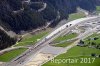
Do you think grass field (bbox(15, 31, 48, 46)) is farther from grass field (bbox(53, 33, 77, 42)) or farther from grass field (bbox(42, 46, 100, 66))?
grass field (bbox(42, 46, 100, 66))

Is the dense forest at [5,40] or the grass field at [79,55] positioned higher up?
the dense forest at [5,40]

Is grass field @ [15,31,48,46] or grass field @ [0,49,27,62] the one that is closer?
grass field @ [0,49,27,62]

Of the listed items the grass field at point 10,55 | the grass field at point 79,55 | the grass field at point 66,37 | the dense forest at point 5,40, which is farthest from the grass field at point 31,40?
→ the grass field at point 79,55

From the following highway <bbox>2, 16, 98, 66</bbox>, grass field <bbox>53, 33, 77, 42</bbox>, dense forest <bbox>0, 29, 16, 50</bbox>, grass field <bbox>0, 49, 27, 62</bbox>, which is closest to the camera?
highway <bbox>2, 16, 98, 66</bbox>

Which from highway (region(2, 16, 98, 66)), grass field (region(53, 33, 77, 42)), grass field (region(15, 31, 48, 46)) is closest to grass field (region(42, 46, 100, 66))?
highway (region(2, 16, 98, 66))

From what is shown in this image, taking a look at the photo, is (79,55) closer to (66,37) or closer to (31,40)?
(31,40)

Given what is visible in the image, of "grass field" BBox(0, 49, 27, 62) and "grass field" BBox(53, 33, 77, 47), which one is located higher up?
"grass field" BBox(53, 33, 77, 47)

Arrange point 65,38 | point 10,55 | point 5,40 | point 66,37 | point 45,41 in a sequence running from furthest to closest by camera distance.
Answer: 1. point 66,37
2. point 65,38
3. point 45,41
4. point 5,40
5. point 10,55

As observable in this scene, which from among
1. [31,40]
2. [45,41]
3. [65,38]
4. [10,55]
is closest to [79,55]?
[45,41]

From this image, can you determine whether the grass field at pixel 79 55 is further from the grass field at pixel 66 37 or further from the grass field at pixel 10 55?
the grass field at pixel 10 55
